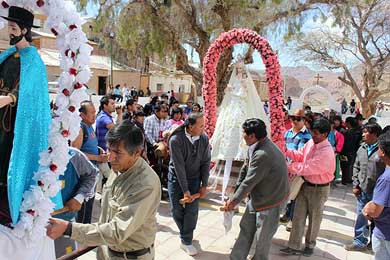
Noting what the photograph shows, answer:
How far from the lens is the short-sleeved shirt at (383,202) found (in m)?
2.96

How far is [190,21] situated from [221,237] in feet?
29.3

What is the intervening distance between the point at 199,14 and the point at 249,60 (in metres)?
2.41

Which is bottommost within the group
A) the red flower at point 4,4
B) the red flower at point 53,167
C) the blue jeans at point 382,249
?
the blue jeans at point 382,249

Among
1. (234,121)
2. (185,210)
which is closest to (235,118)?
(234,121)

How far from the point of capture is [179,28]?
1281 centimetres

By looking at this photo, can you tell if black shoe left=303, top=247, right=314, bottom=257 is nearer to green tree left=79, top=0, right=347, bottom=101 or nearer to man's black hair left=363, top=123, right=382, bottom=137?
man's black hair left=363, top=123, right=382, bottom=137

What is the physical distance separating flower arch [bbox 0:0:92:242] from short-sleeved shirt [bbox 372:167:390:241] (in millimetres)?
2441

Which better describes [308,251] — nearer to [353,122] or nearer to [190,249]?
[190,249]

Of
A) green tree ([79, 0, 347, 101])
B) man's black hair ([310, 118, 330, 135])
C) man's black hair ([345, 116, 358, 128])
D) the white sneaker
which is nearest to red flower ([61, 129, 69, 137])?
the white sneaker

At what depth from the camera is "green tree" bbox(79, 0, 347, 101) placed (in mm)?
11797

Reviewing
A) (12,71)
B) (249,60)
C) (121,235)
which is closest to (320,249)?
(121,235)

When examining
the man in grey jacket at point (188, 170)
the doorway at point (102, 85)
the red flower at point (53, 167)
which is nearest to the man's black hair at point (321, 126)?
the man in grey jacket at point (188, 170)

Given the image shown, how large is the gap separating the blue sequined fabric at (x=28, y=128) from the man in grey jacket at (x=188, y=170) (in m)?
2.33

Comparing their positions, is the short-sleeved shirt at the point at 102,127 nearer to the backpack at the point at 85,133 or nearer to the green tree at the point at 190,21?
the backpack at the point at 85,133
